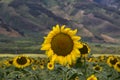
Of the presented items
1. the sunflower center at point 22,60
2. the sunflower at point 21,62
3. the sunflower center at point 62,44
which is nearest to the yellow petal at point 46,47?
the sunflower center at point 62,44

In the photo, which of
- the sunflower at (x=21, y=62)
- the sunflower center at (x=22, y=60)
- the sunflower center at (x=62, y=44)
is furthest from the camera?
the sunflower center at (x=22, y=60)

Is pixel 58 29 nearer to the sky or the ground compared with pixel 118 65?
nearer to the sky

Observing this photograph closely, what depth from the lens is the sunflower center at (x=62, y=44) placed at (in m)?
6.41

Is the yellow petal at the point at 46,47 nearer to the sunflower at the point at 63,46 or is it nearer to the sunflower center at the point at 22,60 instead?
the sunflower at the point at 63,46

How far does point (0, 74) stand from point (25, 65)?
2.42 feet

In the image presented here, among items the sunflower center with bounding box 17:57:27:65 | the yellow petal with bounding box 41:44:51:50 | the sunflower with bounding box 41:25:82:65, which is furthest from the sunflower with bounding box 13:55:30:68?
the sunflower with bounding box 41:25:82:65

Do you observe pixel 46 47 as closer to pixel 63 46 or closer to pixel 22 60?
pixel 63 46

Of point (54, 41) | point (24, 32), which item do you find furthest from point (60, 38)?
point (24, 32)

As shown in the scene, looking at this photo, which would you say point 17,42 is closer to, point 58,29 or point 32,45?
point 32,45

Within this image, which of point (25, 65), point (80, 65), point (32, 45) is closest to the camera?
point (80, 65)

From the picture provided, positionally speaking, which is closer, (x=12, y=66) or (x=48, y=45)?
(x=48, y=45)

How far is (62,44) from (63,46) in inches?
1.4

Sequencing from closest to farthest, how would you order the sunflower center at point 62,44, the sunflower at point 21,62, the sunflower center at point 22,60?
the sunflower center at point 62,44, the sunflower at point 21,62, the sunflower center at point 22,60

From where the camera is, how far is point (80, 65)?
325 inches
